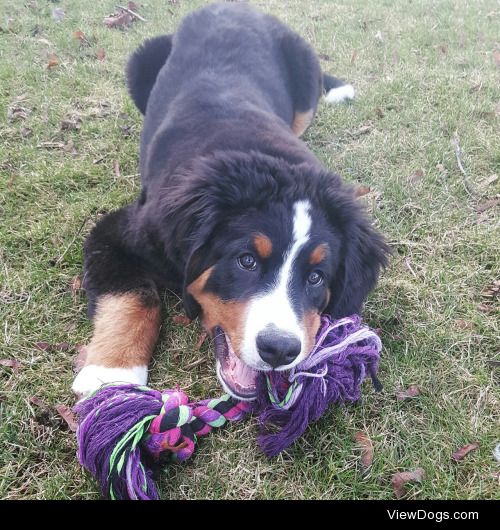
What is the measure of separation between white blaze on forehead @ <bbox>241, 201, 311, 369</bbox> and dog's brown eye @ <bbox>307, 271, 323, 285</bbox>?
135 mm

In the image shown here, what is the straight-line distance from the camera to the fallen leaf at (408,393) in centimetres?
241

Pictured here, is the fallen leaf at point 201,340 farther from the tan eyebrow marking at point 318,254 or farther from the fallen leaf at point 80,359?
the tan eyebrow marking at point 318,254

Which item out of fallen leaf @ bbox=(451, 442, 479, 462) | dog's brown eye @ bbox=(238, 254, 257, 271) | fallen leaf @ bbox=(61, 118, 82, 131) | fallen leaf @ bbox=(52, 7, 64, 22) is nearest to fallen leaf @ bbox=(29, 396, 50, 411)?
dog's brown eye @ bbox=(238, 254, 257, 271)

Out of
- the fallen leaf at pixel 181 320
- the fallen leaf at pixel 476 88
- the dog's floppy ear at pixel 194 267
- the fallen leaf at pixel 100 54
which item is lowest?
the fallen leaf at pixel 100 54

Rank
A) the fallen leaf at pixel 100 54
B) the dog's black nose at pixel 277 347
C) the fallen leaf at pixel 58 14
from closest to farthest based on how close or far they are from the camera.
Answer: the dog's black nose at pixel 277 347
the fallen leaf at pixel 100 54
the fallen leaf at pixel 58 14

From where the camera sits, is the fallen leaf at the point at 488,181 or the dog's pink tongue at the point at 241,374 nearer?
the dog's pink tongue at the point at 241,374

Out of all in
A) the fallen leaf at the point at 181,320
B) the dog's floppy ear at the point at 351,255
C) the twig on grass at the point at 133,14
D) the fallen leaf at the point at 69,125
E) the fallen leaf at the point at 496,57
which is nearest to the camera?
the dog's floppy ear at the point at 351,255

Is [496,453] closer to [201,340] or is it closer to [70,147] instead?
[201,340]

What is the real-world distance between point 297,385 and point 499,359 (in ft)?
3.45

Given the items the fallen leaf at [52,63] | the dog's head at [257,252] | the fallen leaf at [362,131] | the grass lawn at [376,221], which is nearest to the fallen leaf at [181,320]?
the grass lawn at [376,221]

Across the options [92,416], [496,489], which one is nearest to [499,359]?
[496,489]

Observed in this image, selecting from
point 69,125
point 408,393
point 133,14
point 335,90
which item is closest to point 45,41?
point 133,14

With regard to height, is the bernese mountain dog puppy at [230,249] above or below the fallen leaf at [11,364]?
above
